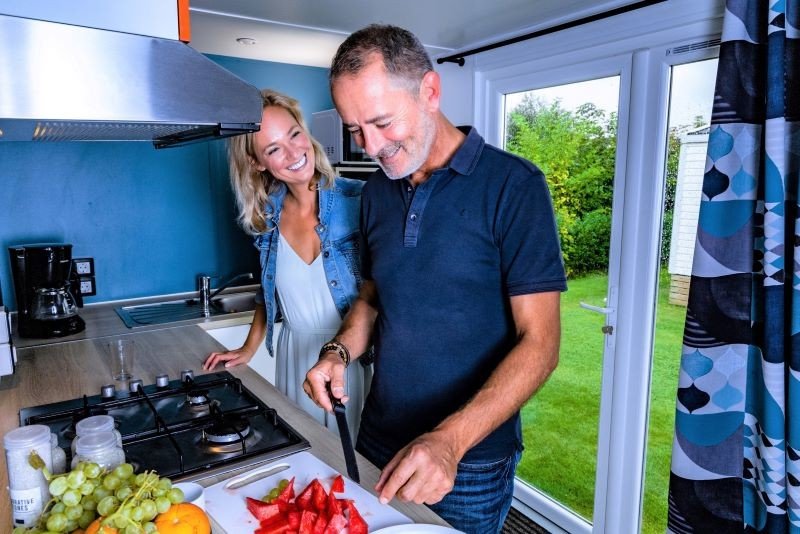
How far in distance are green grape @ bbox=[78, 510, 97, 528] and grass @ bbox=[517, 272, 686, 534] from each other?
1.80 m

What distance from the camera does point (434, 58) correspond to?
104 inches

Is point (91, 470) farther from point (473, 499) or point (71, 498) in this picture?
point (473, 499)

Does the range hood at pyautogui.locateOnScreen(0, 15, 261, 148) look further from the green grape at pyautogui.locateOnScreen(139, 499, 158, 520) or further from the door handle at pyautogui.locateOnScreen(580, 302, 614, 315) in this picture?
the door handle at pyautogui.locateOnScreen(580, 302, 614, 315)

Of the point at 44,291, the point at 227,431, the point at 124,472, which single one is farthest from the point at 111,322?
the point at 124,472

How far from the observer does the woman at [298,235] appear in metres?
1.73

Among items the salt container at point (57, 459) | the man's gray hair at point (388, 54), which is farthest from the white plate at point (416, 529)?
the man's gray hair at point (388, 54)

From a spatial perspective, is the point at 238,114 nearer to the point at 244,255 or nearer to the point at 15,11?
the point at 15,11

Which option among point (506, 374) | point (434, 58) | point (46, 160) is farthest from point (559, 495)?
point (46, 160)

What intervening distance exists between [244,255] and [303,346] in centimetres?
142

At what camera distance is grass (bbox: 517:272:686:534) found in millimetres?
2021

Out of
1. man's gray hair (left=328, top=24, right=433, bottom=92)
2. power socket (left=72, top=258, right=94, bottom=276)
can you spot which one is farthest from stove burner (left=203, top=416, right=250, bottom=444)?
power socket (left=72, top=258, right=94, bottom=276)

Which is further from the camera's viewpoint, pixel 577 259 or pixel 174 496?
pixel 577 259

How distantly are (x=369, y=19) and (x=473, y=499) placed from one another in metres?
1.67

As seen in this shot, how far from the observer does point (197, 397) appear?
4.80 ft
